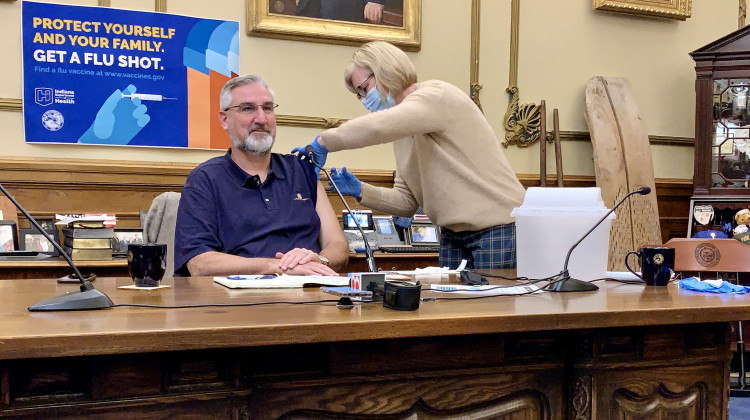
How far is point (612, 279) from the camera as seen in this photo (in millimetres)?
1888

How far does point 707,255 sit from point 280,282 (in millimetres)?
2004

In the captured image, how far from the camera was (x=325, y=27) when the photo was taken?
3.83 m

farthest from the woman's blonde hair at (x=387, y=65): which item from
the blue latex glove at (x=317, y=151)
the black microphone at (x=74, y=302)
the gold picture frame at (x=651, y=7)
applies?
the gold picture frame at (x=651, y=7)

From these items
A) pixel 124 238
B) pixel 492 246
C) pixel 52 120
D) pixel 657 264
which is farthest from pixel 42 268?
pixel 657 264

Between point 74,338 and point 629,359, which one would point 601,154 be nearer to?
point 629,359

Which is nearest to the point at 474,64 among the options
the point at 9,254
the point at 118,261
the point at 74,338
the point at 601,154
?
the point at 601,154

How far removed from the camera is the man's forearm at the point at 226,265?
1.99m

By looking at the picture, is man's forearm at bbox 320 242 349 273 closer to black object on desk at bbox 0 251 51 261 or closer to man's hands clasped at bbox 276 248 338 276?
man's hands clasped at bbox 276 248 338 276

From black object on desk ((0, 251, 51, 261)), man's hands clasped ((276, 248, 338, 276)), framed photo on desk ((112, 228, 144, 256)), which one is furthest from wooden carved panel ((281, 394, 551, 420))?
framed photo on desk ((112, 228, 144, 256))

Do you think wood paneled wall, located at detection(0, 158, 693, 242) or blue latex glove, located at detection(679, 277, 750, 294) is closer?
blue latex glove, located at detection(679, 277, 750, 294)

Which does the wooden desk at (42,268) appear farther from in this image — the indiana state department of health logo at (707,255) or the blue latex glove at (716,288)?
the indiana state department of health logo at (707,255)

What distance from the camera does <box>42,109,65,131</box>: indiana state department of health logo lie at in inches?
132

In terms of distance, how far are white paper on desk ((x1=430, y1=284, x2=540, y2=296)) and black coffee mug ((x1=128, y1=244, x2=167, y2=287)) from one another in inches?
22.2

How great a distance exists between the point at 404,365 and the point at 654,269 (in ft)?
2.65
